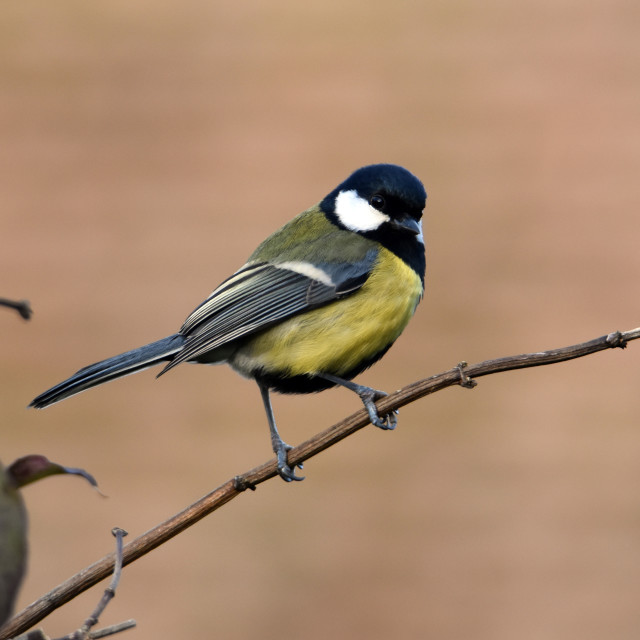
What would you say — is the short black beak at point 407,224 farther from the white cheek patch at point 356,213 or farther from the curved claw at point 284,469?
the curved claw at point 284,469

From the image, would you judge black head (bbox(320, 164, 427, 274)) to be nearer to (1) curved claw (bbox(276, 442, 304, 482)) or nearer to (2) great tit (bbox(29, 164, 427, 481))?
(2) great tit (bbox(29, 164, 427, 481))

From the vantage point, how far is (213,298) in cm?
236

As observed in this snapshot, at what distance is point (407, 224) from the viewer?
7.38ft

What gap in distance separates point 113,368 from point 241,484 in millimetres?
911

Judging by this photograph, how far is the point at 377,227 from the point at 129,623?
5.54ft

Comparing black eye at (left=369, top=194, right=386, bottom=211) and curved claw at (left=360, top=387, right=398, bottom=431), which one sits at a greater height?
black eye at (left=369, top=194, right=386, bottom=211)

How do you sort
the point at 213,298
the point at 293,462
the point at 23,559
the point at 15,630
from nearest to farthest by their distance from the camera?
1. the point at 23,559
2. the point at 15,630
3. the point at 293,462
4. the point at 213,298

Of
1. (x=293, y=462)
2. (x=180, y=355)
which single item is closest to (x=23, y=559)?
(x=293, y=462)

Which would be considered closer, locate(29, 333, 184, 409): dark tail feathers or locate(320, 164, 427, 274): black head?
locate(29, 333, 184, 409): dark tail feathers

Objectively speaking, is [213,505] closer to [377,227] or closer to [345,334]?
[345,334]

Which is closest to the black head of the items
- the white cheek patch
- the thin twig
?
the white cheek patch

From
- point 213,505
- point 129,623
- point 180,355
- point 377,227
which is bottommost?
point 129,623

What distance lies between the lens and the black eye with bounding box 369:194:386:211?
7.50 feet

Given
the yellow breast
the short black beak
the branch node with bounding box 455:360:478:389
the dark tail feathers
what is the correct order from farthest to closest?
the short black beak
the yellow breast
the dark tail feathers
the branch node with bounding box 455:360:478:389
